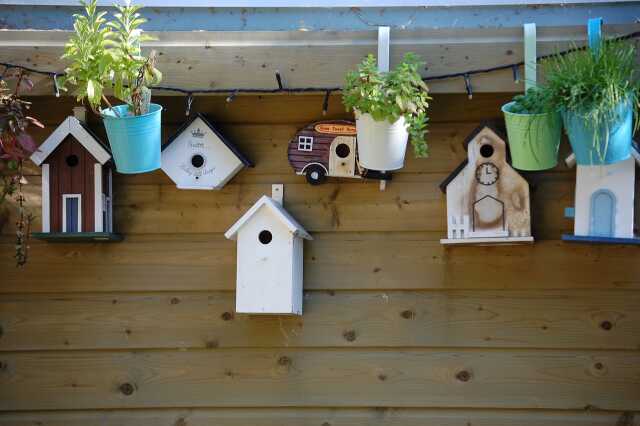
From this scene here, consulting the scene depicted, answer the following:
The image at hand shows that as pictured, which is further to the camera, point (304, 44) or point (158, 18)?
point (158, 18)

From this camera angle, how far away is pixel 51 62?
8.46ft

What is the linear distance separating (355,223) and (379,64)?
1.64 ft

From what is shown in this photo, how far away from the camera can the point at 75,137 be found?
266cm

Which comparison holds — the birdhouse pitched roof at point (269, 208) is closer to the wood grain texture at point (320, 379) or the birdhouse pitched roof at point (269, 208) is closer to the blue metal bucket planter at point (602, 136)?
the wood grain texture at point (320, 379)

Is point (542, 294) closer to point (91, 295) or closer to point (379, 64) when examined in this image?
point (379, 64)

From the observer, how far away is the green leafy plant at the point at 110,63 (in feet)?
7.79

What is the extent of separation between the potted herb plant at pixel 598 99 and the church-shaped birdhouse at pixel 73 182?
4.32 ft

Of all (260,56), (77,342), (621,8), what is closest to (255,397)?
(77,342)

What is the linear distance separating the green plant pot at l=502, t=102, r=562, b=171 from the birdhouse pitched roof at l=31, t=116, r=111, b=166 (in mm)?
1178

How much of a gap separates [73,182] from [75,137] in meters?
0.13

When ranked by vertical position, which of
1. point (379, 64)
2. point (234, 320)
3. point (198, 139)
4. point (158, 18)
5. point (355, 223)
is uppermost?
point (158, 18)

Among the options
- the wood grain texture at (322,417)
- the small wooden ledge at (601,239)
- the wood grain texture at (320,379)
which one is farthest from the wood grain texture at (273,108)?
the wood grain texture at (322,417)

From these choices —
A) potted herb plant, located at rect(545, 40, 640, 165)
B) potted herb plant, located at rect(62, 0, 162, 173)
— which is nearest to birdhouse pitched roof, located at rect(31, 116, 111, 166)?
potted herb plant, located at rect(62, 0, 162, 173)

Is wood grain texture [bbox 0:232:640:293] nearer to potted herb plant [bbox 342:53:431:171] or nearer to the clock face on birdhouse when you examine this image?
the clock face on birdhouse
